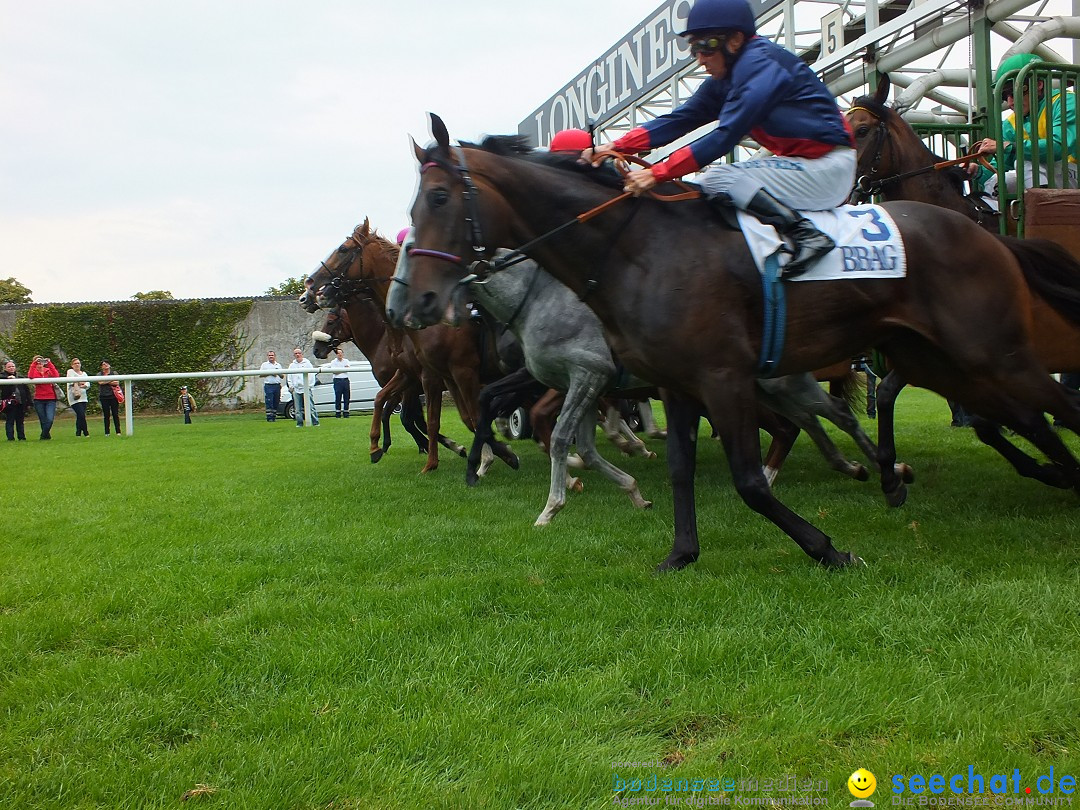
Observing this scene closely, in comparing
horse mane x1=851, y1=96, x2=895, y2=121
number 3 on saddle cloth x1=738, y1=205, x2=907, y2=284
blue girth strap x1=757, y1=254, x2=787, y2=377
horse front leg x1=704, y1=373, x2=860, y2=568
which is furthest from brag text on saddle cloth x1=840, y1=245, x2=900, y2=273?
horse mane x1=851, y1=96, x2=895, y2=121

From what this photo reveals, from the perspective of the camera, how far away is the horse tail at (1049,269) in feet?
14.7

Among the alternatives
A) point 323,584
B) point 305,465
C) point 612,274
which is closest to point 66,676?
point 323,584

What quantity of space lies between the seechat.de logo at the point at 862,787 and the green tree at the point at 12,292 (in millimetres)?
61512

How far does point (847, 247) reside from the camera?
4055 mm

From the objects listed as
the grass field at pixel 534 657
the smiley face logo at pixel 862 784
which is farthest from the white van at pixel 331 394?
the smiley face logo at pixel 862 784

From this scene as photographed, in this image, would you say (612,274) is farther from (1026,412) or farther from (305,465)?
(305,465)

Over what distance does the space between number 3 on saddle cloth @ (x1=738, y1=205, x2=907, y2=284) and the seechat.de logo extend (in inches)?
96.5

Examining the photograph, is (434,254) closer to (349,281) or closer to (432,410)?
(432,410)

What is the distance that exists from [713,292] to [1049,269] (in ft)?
6.61

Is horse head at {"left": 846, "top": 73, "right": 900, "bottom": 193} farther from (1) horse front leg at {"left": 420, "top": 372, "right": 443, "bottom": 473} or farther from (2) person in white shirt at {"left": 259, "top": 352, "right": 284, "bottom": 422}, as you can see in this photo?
(2) person in white shirt at {"left": 259, "top": 352, "right": 284, "bottom": 422}

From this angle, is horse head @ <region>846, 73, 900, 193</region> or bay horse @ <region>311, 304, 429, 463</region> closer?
horse head @ <region>846, 73, 900, 193</region>

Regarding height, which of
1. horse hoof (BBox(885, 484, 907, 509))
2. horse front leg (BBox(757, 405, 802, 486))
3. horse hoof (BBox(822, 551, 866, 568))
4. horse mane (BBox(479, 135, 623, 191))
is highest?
horse mane (BBox(479, 135, 623, 191))

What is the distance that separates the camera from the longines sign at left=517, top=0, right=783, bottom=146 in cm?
1458

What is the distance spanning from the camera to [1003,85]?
18.3ft
